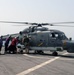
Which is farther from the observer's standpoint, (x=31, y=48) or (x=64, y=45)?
(x=31, y=48)

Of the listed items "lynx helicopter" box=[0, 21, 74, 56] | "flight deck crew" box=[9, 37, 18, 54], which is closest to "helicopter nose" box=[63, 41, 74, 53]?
"lynx helicopter" box=[0, 21, 74, 56]

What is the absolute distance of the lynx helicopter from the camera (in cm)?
2489

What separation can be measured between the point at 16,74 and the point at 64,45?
12711mm

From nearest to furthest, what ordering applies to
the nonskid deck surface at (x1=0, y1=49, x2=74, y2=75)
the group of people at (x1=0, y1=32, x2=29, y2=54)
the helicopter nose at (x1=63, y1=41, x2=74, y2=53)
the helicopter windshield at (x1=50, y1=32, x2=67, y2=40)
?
the nonskid deck surface at (x1=0, y1=49, x2=74, y2=75) → the helicopter nose at (x1=63, y1=41, x2=74, y2=53) → the helicopter windshield at (x1=50, y1=32, x2=67, y2=40) → the group of people at (x1=0, y1=32, x2=29, y2=54)

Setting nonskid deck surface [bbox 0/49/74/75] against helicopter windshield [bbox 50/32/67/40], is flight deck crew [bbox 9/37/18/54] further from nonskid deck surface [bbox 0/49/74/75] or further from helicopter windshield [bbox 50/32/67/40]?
nonskid deck surface [bbox 0/49/74/75]

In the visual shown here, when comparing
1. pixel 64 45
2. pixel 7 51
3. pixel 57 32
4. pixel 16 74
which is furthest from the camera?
pixel 7 51

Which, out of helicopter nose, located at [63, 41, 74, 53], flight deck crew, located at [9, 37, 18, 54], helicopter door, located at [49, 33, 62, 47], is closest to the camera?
helicopter nose, located at [63, 41, 74, 53]

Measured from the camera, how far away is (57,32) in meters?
26.5

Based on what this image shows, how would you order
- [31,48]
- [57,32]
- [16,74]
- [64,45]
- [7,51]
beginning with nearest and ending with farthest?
[16,74]
[64,45]
[57,32]
[31,48]
[7,51]

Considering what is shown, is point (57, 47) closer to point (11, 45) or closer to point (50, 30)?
point (50, 30)

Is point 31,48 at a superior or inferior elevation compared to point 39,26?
inferior

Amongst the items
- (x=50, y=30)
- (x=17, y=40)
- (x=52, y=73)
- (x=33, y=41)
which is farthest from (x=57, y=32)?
(x=52, y=73)

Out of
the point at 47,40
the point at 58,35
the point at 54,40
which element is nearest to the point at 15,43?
the point at 47,40

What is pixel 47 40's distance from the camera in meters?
27.0
